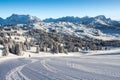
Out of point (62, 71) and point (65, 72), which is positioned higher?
point (65, 72)

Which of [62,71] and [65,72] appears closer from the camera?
[65,72]

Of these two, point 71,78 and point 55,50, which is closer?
point 71,78

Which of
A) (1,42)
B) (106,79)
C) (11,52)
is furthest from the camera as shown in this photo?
(1,42)

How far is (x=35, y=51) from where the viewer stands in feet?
582

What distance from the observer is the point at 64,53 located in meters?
181

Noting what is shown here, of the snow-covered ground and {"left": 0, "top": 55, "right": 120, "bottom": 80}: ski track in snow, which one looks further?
the snow-covered ground

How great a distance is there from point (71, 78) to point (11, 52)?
116m

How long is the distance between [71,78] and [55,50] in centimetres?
14097

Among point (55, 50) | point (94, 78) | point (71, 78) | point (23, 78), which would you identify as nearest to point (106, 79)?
point (94, 78)

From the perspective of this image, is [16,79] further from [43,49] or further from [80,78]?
[43,49]

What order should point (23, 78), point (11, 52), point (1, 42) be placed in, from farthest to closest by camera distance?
point (1, 42), point (11, 52), point (23, 78)

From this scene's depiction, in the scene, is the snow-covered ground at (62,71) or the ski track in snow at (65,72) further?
the snow-covered ground at (62,71)

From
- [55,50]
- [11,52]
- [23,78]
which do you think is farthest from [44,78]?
[55,50]

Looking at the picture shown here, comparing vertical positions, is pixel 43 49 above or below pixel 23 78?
below
